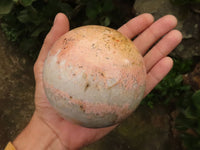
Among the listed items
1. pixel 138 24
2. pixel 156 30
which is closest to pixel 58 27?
pixel 138 24

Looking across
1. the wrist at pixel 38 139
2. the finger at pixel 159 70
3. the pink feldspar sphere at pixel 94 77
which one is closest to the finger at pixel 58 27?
the pink feldspar sphere at pixel 94 77

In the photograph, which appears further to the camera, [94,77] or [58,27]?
[58,27]

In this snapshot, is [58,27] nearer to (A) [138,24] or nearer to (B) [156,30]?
(A) [138,24]

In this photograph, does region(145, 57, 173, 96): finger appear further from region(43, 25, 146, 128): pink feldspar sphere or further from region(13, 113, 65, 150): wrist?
region(13, 113, 65, 150): wrist

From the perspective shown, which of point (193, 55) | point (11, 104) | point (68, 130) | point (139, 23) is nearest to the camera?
point (68, 130)

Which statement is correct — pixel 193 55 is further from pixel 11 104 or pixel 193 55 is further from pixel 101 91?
pixel 11 104

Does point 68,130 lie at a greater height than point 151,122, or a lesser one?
greater

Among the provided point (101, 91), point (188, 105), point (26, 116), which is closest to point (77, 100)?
point (101, 91)

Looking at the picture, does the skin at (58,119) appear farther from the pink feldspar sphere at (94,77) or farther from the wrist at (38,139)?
the pink feldspar sphere at (94,77)
